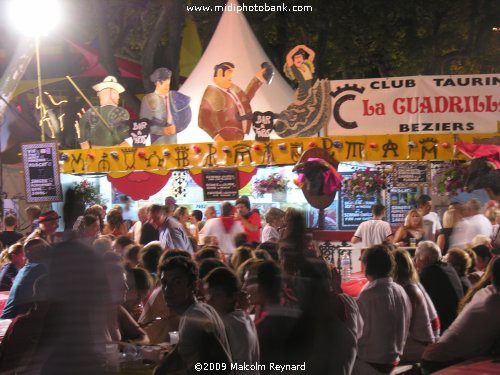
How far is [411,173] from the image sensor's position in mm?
15375

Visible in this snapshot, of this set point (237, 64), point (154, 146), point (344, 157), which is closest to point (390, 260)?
point (344, 157)

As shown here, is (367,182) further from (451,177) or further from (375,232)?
(375,232)

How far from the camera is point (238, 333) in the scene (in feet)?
15.7

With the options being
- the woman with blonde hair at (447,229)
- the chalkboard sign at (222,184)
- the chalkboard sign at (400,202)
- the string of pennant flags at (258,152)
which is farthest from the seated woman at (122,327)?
the chalkboard sign at (400,202)

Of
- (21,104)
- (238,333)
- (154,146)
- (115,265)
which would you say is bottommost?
(238,333)

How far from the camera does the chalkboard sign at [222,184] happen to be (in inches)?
621

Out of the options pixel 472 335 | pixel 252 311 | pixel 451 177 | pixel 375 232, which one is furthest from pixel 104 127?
pixel 472 335

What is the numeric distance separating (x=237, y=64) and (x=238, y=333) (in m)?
11.9

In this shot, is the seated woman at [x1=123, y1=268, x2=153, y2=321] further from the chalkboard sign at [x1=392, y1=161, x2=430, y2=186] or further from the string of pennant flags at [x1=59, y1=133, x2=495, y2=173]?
the chalkboard sign at [x1=392, y1=161, x2=430, y2=186]

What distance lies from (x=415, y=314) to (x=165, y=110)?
919 cm

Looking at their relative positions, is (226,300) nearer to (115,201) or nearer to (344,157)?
(344,157)

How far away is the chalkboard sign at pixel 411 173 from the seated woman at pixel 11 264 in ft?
26.2

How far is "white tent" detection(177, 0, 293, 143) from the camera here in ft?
51.7

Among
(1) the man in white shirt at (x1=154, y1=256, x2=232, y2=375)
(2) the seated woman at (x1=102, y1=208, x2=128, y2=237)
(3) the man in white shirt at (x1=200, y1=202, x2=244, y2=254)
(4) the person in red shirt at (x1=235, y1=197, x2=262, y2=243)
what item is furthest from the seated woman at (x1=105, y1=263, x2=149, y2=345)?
(4) the person in red shirt at (x1=235, y1=197, x2=262, y2=243)
